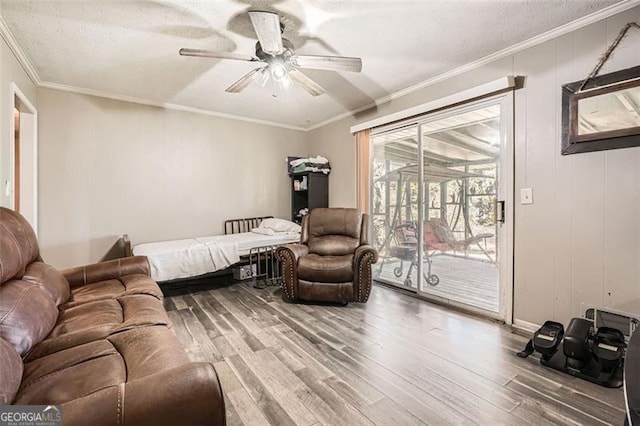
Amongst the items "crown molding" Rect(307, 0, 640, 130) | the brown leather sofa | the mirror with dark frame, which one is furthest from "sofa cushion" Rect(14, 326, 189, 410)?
"crown molding" Rect(307, 0, 640, 130)

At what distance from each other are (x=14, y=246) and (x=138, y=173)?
2400 millimetres

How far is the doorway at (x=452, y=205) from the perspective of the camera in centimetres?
266

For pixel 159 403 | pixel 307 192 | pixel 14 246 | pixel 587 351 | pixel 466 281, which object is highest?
pixel 307 192

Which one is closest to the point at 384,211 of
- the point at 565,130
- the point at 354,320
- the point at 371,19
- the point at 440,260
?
the point at 440,260

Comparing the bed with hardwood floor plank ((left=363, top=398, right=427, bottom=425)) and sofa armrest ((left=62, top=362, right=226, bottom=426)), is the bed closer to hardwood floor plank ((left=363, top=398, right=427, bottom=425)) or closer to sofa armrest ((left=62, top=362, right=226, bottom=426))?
hardwood floor plank ((left=363, top=398, right=427, bottom=425))

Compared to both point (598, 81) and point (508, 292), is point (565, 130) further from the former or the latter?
point (508, 292)

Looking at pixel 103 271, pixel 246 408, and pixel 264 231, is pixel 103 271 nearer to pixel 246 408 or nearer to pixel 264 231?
pixel 246 408

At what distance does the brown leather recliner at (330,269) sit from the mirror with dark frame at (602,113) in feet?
6.24

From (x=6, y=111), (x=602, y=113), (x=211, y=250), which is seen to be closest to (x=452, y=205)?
(x=602, y=113)

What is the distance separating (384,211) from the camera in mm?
3961

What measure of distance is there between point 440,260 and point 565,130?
1.67 meters

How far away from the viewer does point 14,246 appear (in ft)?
5.05

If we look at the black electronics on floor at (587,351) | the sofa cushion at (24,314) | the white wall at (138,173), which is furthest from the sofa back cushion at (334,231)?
the sofa cushion at (24,314)

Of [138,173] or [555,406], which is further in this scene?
[138,173]
